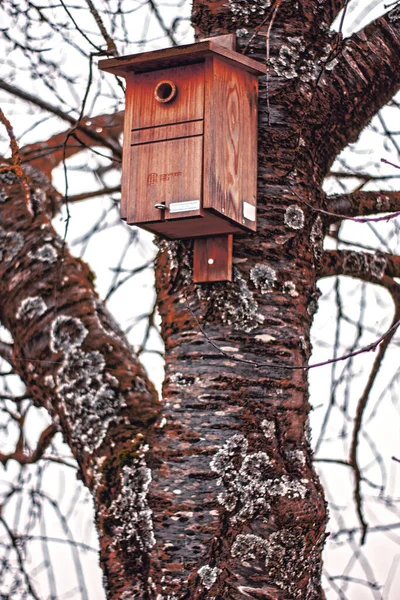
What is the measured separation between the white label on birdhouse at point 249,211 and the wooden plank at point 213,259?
2.7 inches

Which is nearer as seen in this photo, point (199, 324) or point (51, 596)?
point (199, 324)

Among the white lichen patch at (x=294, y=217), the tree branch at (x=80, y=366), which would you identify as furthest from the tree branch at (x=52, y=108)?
Answer: the white lichen patch at (x=294, y=217)

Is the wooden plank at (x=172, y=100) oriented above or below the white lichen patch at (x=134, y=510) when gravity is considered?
above

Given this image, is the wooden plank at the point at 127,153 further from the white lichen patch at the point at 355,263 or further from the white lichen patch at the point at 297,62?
the white lichen patch at the point at 355,263


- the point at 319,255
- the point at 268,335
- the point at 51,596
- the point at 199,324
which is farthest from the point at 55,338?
the point at 51,596

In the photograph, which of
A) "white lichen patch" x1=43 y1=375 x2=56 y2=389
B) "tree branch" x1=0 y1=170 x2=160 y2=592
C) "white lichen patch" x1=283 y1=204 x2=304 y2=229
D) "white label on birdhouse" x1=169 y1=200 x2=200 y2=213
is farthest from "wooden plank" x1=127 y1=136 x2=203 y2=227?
"white lichen patch" x1=43 y1=375 x2=56 y2=389

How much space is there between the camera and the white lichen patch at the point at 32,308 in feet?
7.62

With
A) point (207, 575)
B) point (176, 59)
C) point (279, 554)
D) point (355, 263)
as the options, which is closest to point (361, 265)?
point (355, 263)

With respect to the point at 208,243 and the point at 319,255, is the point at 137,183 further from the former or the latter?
the point at 319,255

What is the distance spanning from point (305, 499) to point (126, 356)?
0.66 metres

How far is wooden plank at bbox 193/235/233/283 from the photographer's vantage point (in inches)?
79.2

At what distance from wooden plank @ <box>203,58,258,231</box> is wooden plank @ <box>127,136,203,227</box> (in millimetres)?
34

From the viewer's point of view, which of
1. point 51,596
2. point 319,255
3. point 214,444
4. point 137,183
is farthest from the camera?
point 51,596

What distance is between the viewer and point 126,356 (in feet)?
7.47
